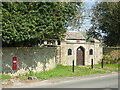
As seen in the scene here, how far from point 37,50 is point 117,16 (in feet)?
31.9

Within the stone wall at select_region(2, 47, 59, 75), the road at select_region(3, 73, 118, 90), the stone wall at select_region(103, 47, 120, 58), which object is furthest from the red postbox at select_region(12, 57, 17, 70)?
the stone wall at select_region(103, 47, 120, 58)

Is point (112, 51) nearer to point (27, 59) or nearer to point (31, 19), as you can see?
point (27, 59)

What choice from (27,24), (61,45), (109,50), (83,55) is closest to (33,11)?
(27,24)

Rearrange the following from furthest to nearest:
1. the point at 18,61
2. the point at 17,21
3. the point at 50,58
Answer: the point at 50,58 < the point at 18,61 < the point at 17,21

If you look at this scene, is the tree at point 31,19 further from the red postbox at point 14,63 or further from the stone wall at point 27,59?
the red postbox at point 14,63

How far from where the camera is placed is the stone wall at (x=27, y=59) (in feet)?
38.5

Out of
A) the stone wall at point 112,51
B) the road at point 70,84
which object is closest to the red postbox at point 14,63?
the road at point 70,84

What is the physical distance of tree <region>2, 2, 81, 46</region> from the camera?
32.2 feet

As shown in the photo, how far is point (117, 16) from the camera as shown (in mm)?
18094

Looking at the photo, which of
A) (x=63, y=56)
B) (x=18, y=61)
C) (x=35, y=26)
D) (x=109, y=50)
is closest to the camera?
(x=35, y=26)

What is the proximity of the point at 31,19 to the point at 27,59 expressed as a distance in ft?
11.2

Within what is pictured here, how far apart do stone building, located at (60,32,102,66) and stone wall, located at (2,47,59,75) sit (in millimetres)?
3704

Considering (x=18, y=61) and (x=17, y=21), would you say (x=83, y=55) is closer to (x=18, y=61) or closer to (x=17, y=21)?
(x=18, y=61)

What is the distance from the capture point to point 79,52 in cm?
1917
